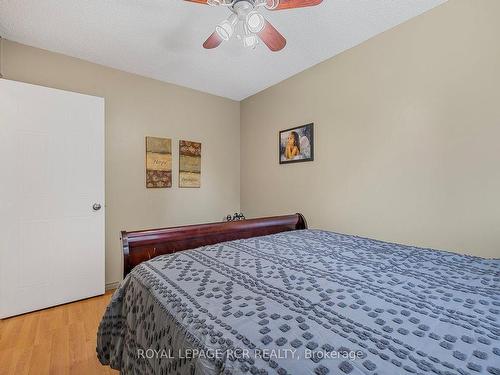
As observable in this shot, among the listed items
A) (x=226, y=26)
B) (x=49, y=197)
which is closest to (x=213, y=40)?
(x=226, y=26)

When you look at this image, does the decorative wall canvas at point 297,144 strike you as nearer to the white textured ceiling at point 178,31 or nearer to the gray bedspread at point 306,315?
the white textured ceiling at point 178,31

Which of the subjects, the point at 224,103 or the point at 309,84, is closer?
the point at 309,84

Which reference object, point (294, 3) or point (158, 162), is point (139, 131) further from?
point (294, 3)

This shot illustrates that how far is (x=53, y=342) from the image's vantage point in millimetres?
1766

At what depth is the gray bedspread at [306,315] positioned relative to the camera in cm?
57

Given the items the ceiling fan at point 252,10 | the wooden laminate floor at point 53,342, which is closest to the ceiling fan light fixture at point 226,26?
the ceiling fan at point 252,10

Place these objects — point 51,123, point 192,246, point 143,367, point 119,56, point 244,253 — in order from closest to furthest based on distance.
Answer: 1. point 143,367
2. point 244,253
3. point 192,246
4. point 51,123
5. point 119,56

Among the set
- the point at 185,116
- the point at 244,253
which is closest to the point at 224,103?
the point at 185,116

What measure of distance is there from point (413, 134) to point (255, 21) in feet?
4.80

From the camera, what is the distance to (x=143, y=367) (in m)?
0.94

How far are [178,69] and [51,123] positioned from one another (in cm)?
136

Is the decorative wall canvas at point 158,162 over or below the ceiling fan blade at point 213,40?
below

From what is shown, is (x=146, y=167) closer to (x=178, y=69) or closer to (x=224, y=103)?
(x=178, y=69)

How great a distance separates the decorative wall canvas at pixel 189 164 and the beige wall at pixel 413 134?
4.22ft
